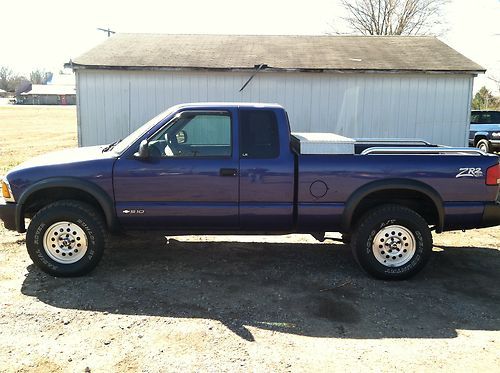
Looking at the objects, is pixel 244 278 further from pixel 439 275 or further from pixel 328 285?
pixel 439 275

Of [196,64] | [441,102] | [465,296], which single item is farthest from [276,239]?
[441,102]

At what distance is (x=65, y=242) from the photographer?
16.6ft

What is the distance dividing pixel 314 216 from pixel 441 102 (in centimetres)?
704

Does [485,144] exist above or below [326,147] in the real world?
below

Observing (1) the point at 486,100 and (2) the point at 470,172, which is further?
(1) the point at 486,100

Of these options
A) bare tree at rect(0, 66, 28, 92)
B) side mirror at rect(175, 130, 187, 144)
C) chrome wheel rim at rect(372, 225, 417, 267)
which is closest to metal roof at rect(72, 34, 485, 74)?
side mirror at rect(175, 130, 187, 144)

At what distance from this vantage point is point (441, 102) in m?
10.7

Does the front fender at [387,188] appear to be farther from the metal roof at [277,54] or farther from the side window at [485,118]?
the side window at [485,118]

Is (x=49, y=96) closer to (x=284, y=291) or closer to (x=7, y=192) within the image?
(x=7, y=192)

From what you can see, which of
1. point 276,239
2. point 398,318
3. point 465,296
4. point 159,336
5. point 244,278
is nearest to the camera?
point 159,336

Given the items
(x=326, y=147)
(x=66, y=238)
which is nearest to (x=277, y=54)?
(x=326, y=147)

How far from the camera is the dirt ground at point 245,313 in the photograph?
3.53 meters

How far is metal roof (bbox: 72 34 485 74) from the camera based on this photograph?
1040 cm

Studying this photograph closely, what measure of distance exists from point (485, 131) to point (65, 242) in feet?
52.1
